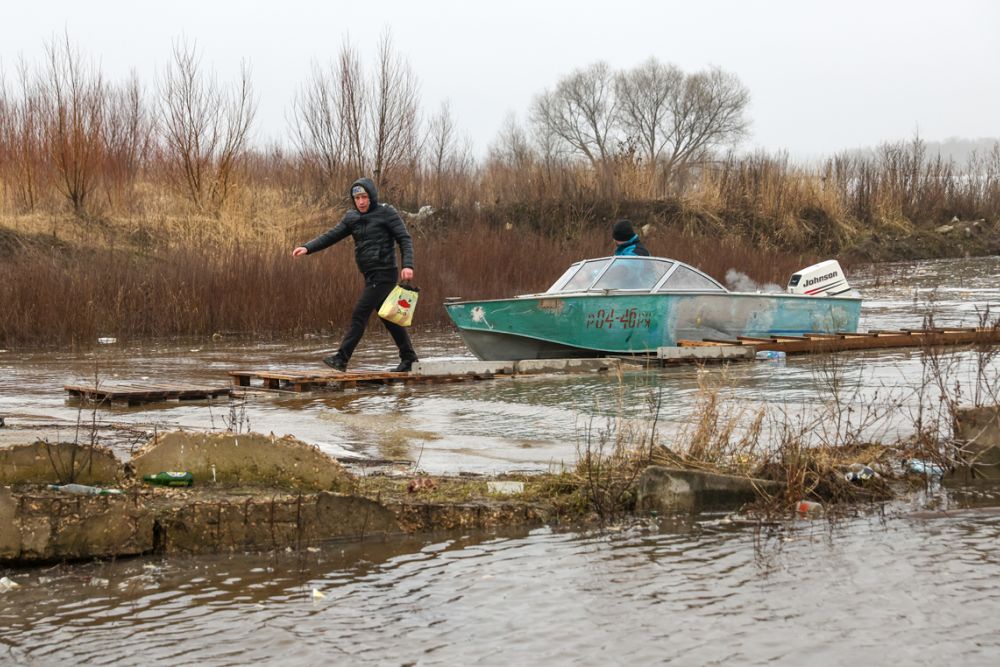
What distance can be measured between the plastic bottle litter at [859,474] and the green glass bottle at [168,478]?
382 cm

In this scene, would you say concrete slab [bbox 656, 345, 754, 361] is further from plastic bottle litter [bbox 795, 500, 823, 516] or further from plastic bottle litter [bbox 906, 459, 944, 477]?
plastic bottle litter [bbox 795, 500, 823, 516]

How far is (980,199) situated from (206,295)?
111ft

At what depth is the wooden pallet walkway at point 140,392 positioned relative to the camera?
1112 centimetres

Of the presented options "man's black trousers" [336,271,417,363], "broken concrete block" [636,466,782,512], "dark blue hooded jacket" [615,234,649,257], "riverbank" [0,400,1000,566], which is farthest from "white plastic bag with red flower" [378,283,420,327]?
"broken concrete block" [636,466,782,512]

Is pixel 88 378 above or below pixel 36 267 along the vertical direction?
below

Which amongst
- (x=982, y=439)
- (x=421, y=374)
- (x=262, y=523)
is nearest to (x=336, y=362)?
(x=421, y=374)

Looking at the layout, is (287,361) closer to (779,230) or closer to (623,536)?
(623,536)

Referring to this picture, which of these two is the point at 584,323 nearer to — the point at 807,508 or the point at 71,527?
the point at 807,508

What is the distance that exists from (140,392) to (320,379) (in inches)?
72.8

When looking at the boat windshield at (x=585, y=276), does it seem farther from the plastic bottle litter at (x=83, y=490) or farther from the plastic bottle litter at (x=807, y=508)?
the plastic bottle litter at (x=83, y=490)

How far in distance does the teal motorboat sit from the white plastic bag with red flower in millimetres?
1875

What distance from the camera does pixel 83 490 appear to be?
18.9 feet

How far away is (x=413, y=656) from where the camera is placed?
4.50 metres

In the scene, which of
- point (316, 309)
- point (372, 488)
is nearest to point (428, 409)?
point (372, 488)
